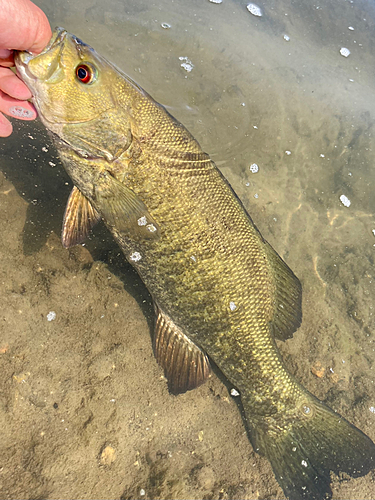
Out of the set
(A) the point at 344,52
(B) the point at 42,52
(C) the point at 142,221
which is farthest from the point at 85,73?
(A) the point at 344,52

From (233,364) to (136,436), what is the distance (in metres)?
1.14

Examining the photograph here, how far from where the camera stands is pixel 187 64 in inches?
172

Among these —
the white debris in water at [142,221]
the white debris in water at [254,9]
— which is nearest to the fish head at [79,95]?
the white debris in water at [142,221]

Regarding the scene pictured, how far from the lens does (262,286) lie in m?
2.62

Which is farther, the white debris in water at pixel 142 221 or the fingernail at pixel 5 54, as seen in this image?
the white debris in water at pixel 142 221

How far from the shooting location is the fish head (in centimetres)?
202

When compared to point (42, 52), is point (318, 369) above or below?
below

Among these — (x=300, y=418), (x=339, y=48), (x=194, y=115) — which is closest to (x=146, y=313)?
(x=300, y=418)

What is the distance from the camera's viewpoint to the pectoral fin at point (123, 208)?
7.66 ft

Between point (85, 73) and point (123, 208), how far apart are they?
0.99m

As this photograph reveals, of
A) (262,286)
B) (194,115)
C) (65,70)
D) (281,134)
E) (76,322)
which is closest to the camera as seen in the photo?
(65,70)

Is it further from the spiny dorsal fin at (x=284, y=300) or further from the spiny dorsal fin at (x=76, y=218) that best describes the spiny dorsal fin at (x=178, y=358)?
the spiny dorsal fin at (x=76, y=218)

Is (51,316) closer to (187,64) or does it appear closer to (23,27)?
(23,27)

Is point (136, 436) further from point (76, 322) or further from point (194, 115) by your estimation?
point (194, 115)
